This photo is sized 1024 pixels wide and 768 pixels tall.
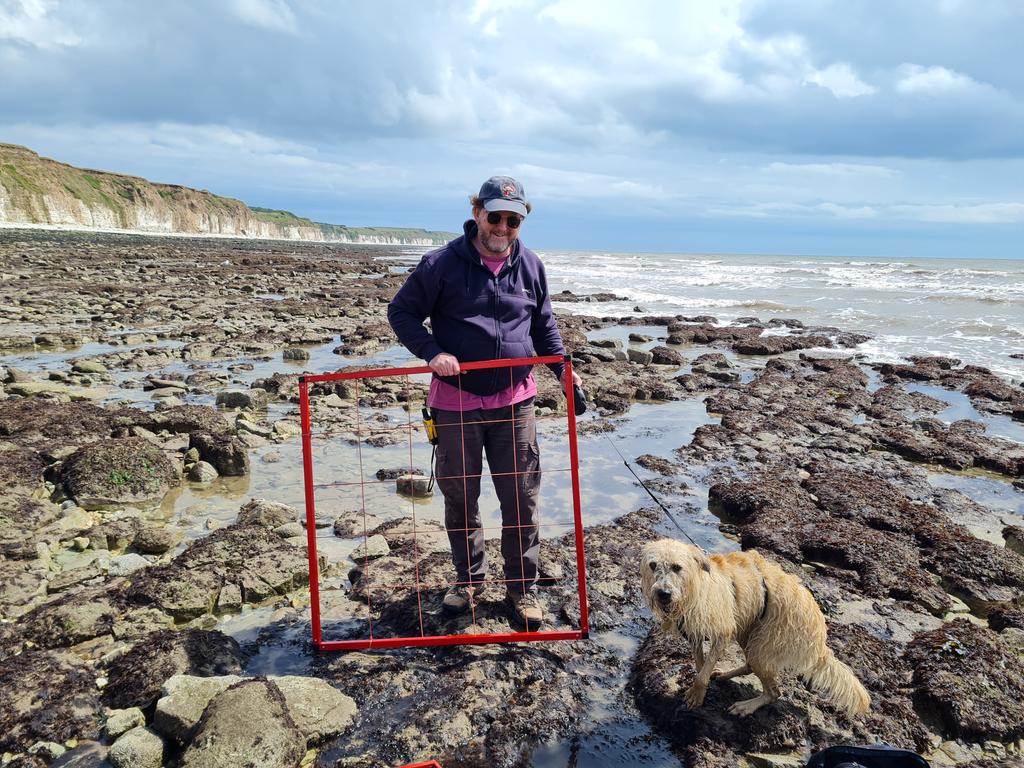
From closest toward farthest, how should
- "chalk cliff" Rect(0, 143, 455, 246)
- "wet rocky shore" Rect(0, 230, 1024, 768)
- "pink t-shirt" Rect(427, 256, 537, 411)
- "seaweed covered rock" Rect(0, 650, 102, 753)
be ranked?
"seaweed covered rock" Rect(0, 650, 102, 753) < "wet rocky shore" Rect(0, 230, 1024, 768) < "pink t-shirt" Rect(427, 256, 537, 411) < "chalk cliff" Rect(0, 143, 455, 246)

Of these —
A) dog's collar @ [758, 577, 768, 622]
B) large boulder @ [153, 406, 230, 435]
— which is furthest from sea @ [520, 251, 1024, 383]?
large boulder @ [153, 406, 230, 435]

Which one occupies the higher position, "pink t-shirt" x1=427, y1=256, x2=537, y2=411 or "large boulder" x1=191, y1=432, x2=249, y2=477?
"pink t-shirt" x1=427, y1=256, x2=537, y2=411

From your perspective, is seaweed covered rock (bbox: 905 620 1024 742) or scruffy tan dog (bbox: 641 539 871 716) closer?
scruffy tan dog (bbox: 641 539 871 716)

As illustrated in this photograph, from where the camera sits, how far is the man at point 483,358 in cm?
383

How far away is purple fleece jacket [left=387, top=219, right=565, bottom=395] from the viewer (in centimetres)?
384

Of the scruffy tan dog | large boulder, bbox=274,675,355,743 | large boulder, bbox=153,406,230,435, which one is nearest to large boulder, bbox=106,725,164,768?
large boulder, bbox=274,675,355,743

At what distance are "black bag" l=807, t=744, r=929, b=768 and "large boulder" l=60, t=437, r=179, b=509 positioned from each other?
20.0 feet

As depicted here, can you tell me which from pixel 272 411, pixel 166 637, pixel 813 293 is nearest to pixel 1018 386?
pixel 272 411

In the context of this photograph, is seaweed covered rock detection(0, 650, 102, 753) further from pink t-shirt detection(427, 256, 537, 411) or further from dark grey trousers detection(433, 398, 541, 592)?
pink t-shirt detection(427, 256, 537, 411)

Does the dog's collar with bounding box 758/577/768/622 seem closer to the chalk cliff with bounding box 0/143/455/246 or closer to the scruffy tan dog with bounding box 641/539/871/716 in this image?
the scruffy tan dog with bounding box 641/539/871/716

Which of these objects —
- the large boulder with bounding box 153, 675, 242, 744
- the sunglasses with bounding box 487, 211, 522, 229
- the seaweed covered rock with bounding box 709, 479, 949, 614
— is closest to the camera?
the large boulder with bounding box 153, 675, 242, 744

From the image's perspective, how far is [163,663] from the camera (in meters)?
3.46

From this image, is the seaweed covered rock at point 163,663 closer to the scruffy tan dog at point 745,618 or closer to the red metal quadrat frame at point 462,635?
the red metal quadrat frame at point 462,635

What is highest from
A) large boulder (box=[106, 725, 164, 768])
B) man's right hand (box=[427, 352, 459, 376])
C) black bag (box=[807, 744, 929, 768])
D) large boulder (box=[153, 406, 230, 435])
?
man's right hand (box=[427, 352, 459, 376])
